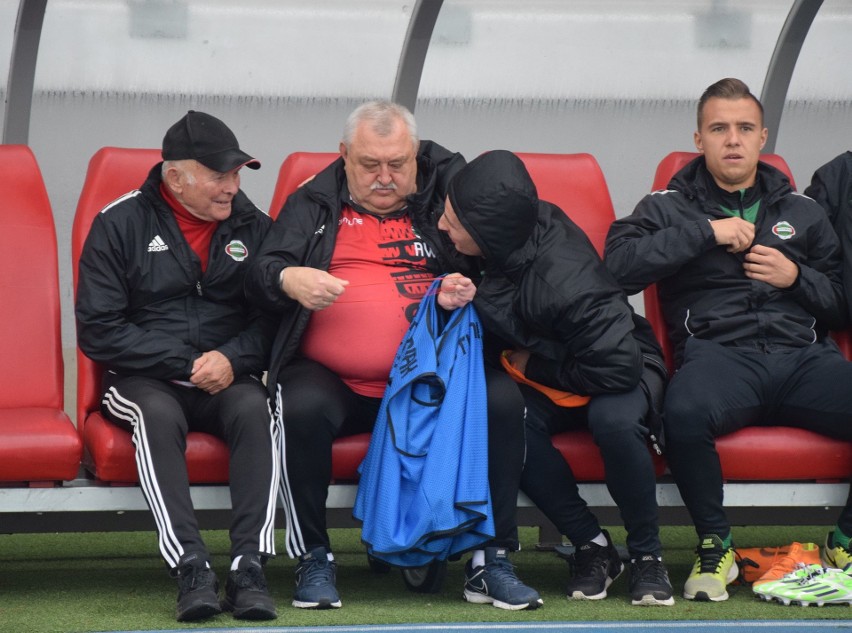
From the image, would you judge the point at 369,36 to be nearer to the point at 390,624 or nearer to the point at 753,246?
the point at 753,246

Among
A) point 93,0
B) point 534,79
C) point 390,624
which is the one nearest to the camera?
point 390,624

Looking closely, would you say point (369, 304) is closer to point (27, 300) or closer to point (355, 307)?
point (355, 307)

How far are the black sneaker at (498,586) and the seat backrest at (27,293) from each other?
5.04ft

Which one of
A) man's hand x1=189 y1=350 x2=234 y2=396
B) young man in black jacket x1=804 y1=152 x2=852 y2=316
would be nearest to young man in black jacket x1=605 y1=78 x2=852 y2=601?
young man in black jacket x1=804 y1=152 x2=852 y2=316

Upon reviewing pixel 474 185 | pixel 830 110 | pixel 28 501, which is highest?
pixel 830 110

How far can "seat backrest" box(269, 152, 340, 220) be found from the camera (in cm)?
486

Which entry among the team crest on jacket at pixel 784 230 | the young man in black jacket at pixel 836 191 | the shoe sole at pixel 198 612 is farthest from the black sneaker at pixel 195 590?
the young man in black jacket at pixel 836 191

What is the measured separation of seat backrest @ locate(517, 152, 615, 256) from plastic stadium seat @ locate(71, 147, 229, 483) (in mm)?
1438

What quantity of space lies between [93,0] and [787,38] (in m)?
3.03

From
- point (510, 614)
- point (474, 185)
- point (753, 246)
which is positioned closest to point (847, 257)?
point (753, 246)

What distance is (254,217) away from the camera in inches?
178

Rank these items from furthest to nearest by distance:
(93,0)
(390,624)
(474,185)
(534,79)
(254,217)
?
(534,79) → (93,0) → (254,217) → (474,185) → (390,624)

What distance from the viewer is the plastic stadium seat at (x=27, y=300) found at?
175 inches

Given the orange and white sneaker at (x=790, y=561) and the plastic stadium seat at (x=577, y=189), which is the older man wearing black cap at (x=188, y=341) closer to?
the plastic stadium seat at (x=577, y=189)
